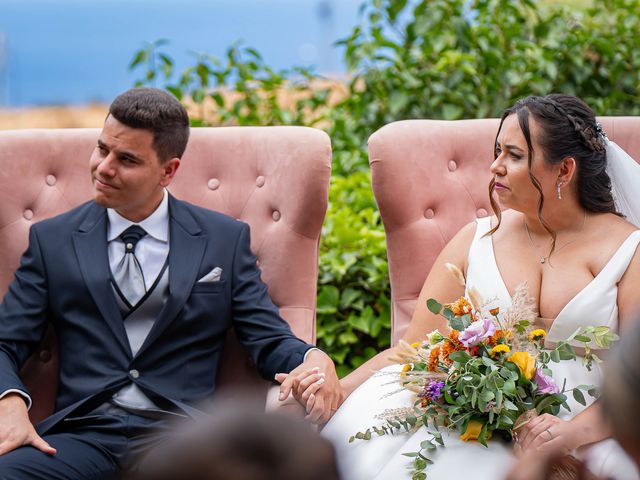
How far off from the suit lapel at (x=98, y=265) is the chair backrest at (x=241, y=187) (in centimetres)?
34

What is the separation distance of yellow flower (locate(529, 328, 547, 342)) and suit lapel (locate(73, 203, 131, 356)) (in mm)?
1176

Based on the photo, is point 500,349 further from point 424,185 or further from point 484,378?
point 424,185

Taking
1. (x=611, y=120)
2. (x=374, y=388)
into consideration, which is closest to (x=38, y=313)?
(x=374, y=388)

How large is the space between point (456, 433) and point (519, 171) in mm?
805

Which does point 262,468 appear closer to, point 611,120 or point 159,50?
point 611,120

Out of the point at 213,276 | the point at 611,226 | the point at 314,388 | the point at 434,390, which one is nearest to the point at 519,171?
the point at 611,226

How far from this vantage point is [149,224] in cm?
298

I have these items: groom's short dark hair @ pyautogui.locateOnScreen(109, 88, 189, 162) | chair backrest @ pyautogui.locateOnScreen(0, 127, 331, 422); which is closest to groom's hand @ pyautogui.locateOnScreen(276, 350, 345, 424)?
chair backrest @ pyautogui.locateOnScreen(0, 127, 331, 422)

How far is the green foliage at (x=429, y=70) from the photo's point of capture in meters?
4.64

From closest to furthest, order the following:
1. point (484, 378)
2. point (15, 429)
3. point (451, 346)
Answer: point (484, 378) → point (451, 346) → point (15, 429)

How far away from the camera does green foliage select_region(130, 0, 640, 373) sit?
4.64 metres

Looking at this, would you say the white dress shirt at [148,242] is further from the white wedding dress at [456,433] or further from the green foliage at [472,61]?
the green foliage at [472,61]

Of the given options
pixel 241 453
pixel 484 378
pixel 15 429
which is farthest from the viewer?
pixel 15 429

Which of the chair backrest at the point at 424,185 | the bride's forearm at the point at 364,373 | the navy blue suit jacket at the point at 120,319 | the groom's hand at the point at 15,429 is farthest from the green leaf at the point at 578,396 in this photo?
the groom's hand at the point at 15,429
